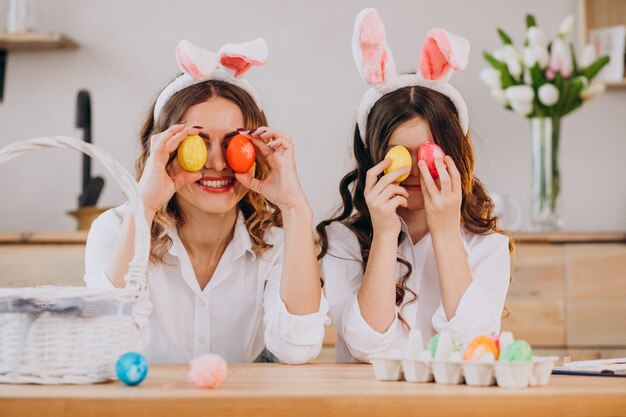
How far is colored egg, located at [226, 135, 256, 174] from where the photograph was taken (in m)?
1.54

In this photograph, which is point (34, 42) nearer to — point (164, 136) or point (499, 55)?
point (499, 55)

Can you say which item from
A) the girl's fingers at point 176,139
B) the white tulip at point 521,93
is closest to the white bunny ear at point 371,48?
the girl's fingers at point 176,139

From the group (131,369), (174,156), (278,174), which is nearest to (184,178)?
(174,156)

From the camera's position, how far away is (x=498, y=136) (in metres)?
3.18

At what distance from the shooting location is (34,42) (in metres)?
3.07

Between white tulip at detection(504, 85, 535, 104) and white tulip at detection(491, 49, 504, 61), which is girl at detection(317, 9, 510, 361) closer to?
white tulip at detection(504, 85, 535, 104)

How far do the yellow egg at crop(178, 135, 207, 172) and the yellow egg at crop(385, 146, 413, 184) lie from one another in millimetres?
361

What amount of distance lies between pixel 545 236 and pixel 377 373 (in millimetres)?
1665

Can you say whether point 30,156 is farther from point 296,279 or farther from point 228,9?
point 296,279

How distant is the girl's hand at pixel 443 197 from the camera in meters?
1.58

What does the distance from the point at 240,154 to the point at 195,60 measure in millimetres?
205

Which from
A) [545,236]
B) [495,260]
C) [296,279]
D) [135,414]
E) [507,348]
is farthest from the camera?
[545,236]

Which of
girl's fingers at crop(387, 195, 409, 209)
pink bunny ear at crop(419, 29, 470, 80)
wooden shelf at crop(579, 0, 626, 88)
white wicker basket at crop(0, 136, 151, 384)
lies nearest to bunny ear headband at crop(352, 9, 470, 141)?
pink bunny ear at crop(419, 29, 470, 80)

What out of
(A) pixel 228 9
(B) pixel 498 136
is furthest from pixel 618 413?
(A) pixel 228 9
